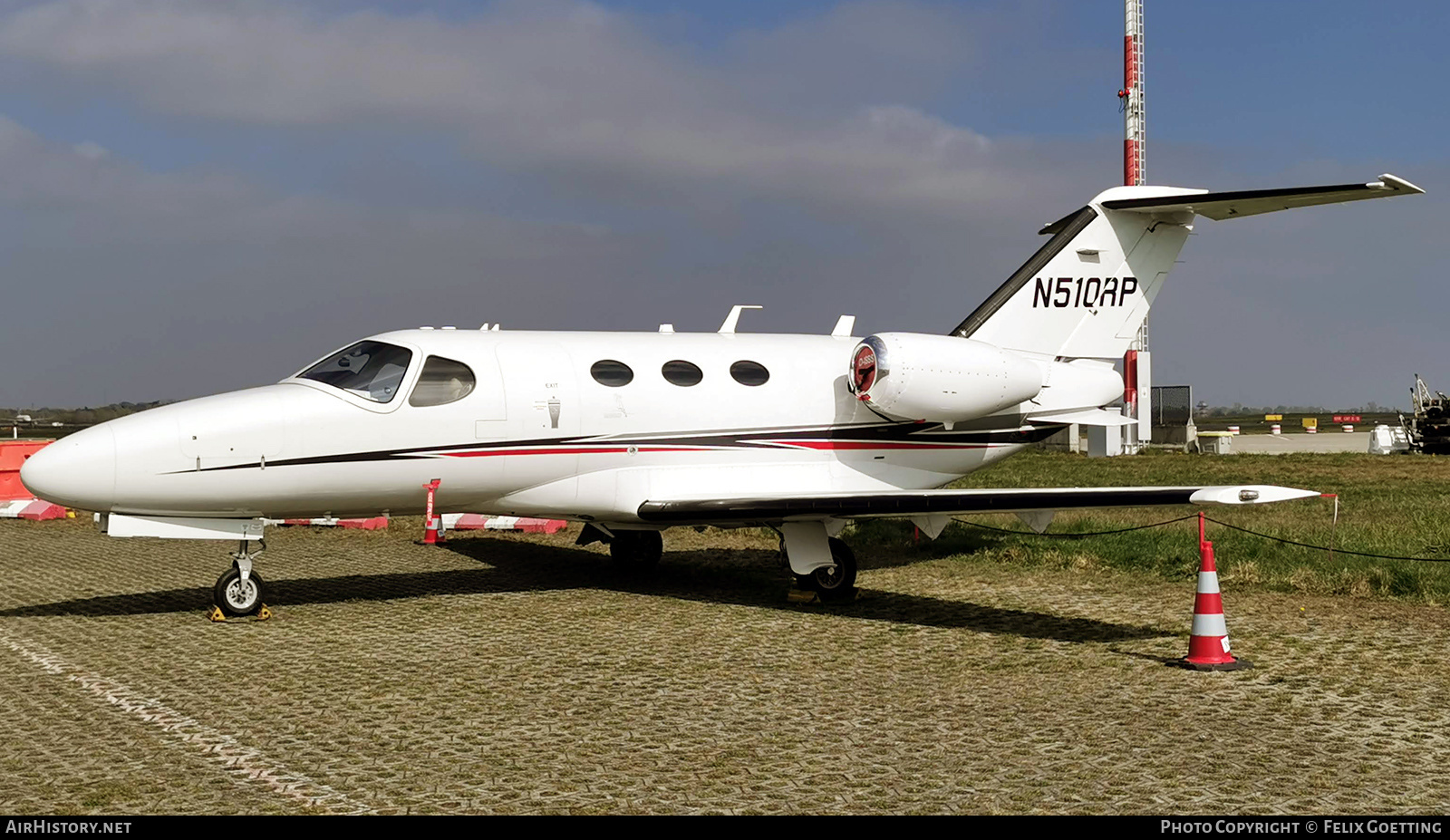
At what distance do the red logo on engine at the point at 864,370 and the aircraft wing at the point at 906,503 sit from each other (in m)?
1.81

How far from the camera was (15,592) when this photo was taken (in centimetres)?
1254

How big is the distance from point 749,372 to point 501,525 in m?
7.37

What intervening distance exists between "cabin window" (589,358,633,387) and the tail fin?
432cm

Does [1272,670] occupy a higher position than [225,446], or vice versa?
[225,446]

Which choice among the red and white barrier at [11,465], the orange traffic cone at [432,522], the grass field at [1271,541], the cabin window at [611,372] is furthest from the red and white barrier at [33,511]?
the grass field at [1271,541]

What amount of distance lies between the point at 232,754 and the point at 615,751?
2034 mm

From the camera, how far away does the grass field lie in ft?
39.5

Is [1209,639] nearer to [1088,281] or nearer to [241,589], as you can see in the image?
[1088,281]

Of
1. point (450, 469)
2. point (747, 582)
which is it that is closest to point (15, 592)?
point (450, 469)

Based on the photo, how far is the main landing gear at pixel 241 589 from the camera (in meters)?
10.7

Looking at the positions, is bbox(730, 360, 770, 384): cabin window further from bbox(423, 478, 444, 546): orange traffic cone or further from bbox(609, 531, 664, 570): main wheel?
bbox(423, 478, 444, 546): orange traffic cone

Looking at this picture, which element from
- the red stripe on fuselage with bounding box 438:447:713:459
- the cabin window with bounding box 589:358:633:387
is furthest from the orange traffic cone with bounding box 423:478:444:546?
the cabin window with bounding box 589:358:633:387

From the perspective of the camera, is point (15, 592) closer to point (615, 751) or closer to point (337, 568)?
point (337, 568)

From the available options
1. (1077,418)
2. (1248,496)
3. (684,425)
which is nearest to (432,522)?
(684,425)
